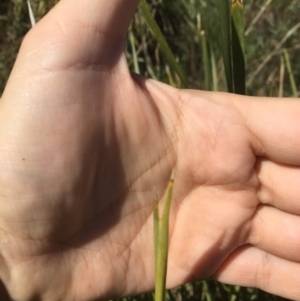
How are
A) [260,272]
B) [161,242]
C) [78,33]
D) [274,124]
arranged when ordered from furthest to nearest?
1. [260,272]
2. [274,124]
3. [78,33]
4. [161,242]

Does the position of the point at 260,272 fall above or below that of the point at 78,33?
below

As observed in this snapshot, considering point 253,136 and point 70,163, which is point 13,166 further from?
point 253,136

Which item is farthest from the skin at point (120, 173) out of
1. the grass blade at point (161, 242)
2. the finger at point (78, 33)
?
the grass blade at point (161, 242)

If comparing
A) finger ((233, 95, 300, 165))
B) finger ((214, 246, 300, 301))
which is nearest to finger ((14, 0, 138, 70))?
finger ((233, 95, 300, 165))

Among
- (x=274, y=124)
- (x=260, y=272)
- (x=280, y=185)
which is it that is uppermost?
(x=274, y=124)

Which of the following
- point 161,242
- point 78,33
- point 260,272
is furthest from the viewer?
point 260,272

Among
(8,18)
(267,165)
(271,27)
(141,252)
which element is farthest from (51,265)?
(271,27)

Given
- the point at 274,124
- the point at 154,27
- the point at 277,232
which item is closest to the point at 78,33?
the point at 154,27

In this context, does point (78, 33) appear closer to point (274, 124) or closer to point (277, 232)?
point (274, 124)
